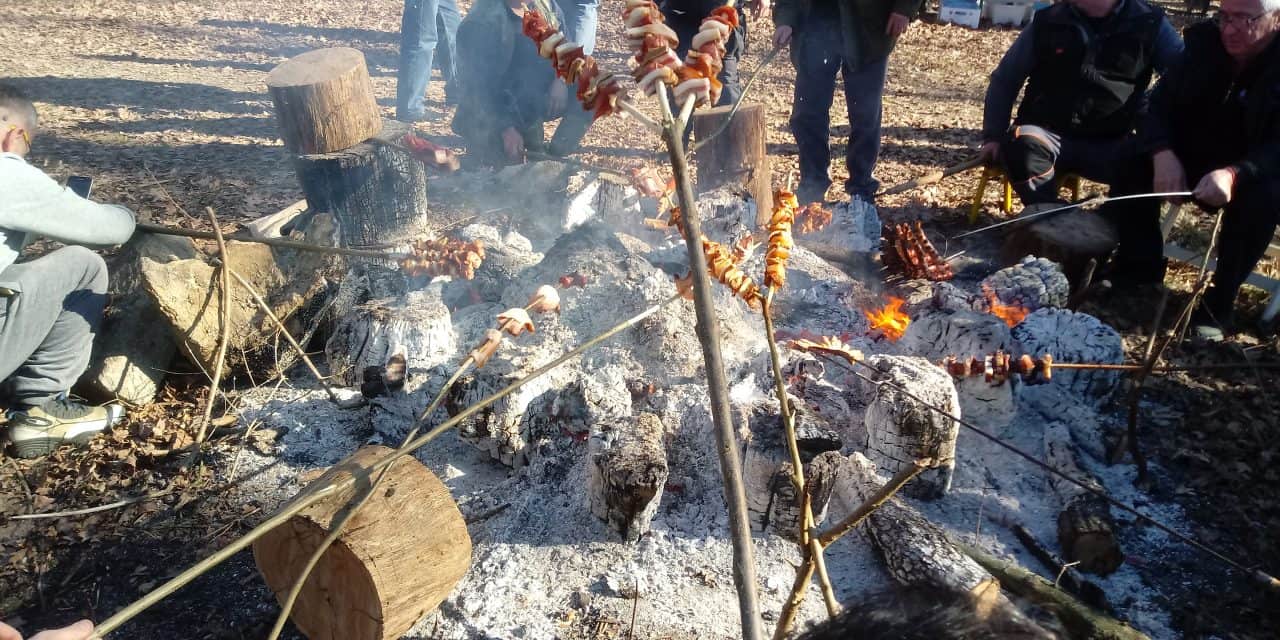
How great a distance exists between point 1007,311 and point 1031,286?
0.93ft

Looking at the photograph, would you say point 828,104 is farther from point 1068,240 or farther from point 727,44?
point 1068,240

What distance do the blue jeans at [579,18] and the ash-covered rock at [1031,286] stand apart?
4.55 m

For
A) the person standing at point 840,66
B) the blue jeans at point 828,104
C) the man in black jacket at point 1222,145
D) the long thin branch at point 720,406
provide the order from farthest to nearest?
the blue jeans at point 828,104 < the person standing at point 840,66 < the man in black jacket at point 1222,145 < the long thin branch at point 720,406

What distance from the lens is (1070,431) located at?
3805 millimetres

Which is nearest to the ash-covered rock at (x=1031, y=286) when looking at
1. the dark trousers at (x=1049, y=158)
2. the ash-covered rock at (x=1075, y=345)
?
the ash-covered rock at (x=1075, y=345)

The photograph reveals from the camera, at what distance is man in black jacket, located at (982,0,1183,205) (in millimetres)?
5262

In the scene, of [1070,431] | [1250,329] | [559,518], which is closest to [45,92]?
[559,518]

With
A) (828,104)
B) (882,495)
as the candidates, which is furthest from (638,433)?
(828,104)

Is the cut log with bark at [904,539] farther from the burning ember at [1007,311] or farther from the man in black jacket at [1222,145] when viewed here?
the man in black jacket at [1222,145]

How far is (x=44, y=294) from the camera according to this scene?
12.1ft

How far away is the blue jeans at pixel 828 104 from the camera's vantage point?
607 centimetres

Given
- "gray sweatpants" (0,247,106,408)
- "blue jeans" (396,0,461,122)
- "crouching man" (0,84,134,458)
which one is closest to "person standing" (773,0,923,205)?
"blue jeans" (396,0,461,122)

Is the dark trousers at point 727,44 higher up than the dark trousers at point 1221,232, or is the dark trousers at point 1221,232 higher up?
the dark trousers at point 727,44

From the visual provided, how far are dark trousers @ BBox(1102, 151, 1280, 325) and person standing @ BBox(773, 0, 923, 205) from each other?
6.27 feet
